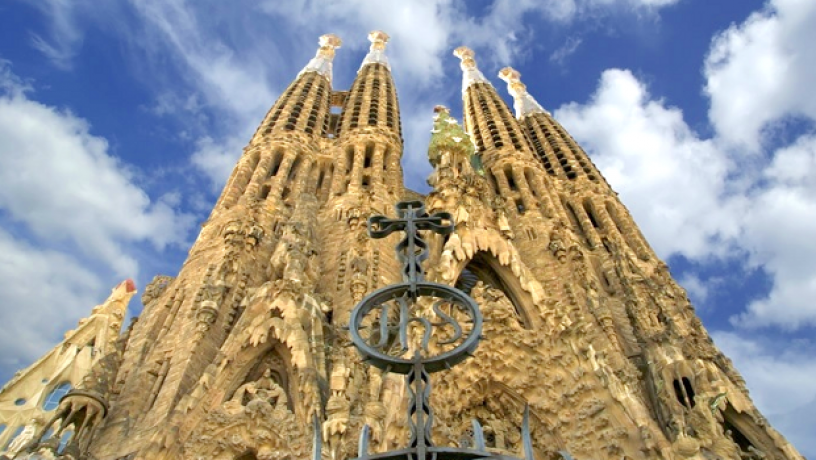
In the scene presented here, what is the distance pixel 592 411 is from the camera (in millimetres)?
12078

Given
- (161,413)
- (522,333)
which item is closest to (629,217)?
(522,333)

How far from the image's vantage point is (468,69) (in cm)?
3772

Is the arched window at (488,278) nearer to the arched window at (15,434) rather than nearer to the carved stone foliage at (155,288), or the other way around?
the carved stone foliage at (155,288)

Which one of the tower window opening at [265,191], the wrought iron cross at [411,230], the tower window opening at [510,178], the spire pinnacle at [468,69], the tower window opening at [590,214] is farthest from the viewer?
the spire pinnacle at [468,69]

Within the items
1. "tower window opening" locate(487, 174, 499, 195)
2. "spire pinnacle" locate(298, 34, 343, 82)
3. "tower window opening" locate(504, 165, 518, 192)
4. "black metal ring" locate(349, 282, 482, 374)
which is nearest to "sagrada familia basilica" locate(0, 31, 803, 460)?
"black metal ring" locate(349, 282, 482, 374)

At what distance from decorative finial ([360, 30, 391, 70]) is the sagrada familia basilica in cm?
1152

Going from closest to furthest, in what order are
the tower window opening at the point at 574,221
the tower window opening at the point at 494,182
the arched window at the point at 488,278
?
the arched window at the point at 488,278
the tower window opening at the point at 574,221
the tower window opening at the point at 494,182

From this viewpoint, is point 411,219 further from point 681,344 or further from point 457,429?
point 681,344

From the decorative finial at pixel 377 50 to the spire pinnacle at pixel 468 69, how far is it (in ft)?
16.2

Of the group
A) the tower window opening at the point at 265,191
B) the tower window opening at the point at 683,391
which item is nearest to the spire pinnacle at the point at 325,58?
the tower window opening at the point at 265,191

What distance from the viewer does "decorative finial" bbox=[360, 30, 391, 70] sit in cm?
3375

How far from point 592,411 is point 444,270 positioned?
171 inches

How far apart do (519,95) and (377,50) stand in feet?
27.5

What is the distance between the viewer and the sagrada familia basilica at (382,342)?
1048 cm
